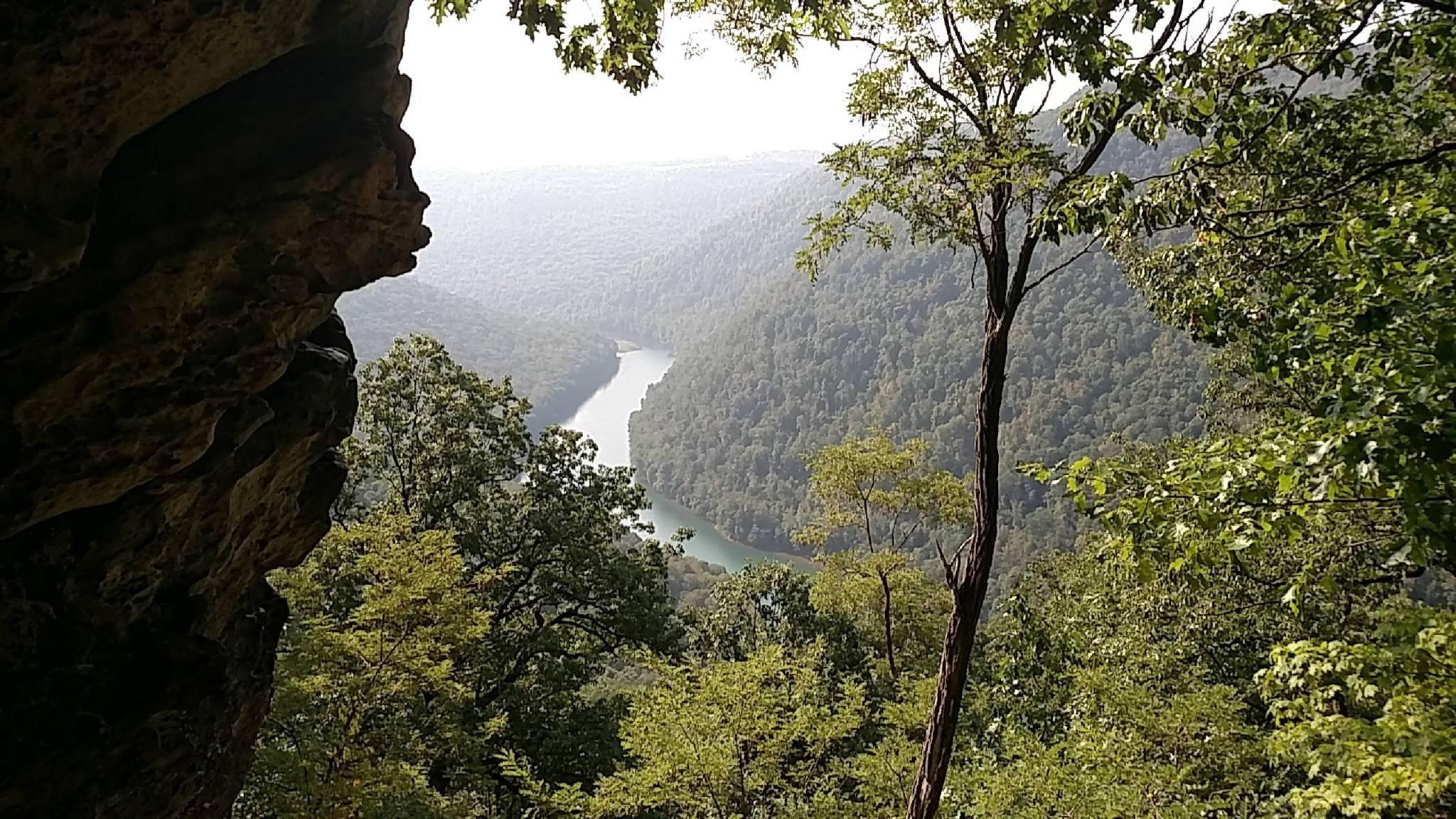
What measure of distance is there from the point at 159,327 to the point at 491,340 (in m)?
96.0

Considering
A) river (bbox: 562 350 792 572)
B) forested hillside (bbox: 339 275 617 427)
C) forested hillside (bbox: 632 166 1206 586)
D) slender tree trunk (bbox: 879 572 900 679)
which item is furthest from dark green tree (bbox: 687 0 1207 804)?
forested hillside (bbox: 339 275 617 427)

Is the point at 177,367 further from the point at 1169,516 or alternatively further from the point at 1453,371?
the point at 1453,371

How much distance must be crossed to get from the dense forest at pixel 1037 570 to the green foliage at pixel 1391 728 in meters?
0.03

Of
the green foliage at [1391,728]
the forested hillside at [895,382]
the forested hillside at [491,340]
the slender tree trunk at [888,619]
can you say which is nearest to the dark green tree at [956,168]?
the green foliage at [1391,728]

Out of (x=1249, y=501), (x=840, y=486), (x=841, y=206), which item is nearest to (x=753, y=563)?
(x=840, y=486)

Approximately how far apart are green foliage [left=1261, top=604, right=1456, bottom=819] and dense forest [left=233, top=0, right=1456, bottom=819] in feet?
0.08

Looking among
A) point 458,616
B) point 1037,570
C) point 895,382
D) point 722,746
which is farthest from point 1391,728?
point 895,382

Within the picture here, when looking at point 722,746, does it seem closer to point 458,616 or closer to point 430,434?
point 458,616

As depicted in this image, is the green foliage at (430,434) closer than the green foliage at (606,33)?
No

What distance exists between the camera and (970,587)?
14.4 ft

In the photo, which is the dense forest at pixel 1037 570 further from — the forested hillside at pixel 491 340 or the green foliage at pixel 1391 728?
the forested hillside at pixel 491 340

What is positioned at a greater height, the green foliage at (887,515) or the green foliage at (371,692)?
the green foliage at (887,515)

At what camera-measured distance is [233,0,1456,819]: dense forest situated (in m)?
2.73

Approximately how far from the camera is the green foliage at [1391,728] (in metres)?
3.18
